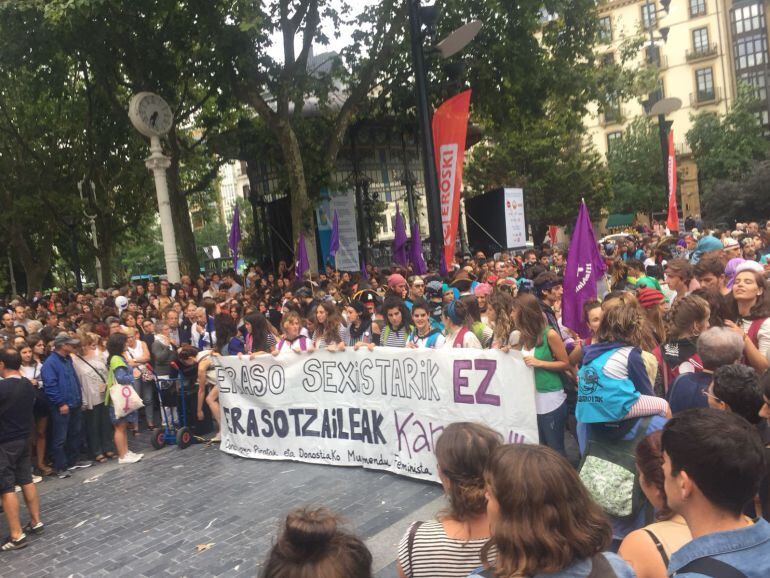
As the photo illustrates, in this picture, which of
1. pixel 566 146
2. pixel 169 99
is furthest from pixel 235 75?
pixel 566 146

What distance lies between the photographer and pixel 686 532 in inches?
88.4

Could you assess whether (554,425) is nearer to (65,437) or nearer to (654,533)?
(654,533)

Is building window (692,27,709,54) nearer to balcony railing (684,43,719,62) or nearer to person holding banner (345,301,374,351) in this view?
balcony railing (684,43,719,62)

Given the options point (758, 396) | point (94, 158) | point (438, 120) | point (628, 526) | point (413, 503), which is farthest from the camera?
point (94, 158)

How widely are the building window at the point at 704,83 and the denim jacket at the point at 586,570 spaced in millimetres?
62288

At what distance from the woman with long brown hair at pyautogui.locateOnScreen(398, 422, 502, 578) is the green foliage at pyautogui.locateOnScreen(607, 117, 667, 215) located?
164ft

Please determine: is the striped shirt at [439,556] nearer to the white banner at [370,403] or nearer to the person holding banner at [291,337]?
the white banner at [370,403]

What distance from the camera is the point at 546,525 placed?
1.93m

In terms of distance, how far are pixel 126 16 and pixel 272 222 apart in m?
9.50

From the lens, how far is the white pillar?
18.5m

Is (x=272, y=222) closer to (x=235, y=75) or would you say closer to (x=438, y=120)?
(x=235, y=75)

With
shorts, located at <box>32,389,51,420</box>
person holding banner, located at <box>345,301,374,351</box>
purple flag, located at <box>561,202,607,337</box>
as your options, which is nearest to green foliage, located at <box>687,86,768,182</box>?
person holding banner, located at <box>345,301,374,351</box>

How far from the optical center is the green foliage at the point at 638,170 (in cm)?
4941

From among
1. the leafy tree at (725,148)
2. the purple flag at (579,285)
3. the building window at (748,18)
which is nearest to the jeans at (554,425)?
the purple flag at (579,285)
